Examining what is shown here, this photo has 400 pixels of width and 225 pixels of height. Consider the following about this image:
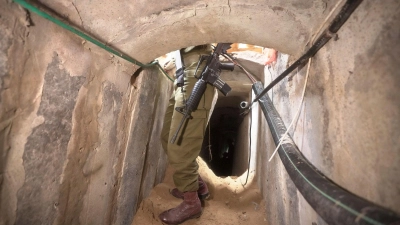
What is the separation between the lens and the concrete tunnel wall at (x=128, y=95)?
0.49m

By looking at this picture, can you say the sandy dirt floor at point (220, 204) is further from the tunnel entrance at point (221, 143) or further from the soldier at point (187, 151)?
the tunnel entrance at point (221, 143)

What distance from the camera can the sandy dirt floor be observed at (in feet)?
5.21

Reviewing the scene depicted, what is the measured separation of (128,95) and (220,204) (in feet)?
4.28

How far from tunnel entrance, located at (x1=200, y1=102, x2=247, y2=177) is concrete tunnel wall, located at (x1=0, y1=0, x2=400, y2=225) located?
12.4ft

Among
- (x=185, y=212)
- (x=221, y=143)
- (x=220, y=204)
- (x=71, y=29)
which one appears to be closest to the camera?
(x=71, y=29)

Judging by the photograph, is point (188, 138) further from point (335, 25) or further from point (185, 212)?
point (335, 25)

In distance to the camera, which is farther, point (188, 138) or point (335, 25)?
point (188, 138)

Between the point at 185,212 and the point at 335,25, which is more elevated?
the point at 335,25

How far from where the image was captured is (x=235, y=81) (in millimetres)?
2469

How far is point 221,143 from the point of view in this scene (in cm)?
622

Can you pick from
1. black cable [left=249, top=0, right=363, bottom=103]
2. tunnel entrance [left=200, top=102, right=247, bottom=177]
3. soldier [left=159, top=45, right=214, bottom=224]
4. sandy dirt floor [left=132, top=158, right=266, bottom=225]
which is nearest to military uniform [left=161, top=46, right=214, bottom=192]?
soldier [left=159, top=45, right=214, bottom=224]

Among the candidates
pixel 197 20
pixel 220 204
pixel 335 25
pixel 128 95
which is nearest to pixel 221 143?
pixel 220 204

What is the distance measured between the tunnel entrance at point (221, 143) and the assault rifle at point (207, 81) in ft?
10.4

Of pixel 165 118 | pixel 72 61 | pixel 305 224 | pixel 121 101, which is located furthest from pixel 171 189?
pixel 72 61
